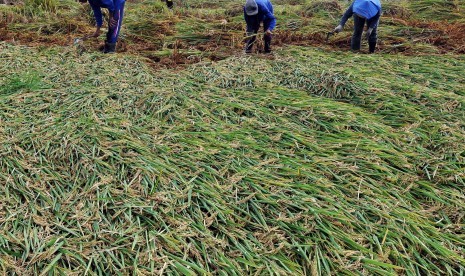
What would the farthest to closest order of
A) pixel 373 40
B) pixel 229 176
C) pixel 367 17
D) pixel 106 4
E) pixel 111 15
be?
pixel 373 40 → pixel 367 17 → pixel 111 15 → pixel 106 4 → pixel 229 176

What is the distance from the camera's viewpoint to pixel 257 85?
12.9 ft

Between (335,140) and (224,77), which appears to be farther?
(224,77)

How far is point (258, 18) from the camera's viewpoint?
5320 millimetres

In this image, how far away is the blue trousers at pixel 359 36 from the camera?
5259mm

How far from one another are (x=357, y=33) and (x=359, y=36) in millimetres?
66

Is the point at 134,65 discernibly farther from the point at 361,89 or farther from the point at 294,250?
the point at 294,250

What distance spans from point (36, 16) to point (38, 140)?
5536 mm

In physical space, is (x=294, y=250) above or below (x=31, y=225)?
below

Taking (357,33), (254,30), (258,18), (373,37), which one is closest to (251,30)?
(254,30)

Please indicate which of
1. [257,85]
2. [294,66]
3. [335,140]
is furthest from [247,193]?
[294,66]

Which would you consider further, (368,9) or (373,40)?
(373,40)

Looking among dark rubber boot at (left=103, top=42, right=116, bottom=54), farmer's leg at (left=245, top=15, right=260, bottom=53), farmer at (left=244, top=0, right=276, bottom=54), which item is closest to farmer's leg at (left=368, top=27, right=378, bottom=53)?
farmer at (left=244, top=0, right=276, bottom=54)

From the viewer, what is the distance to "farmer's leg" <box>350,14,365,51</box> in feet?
17.3

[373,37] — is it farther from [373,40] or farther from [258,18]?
[258,18]
